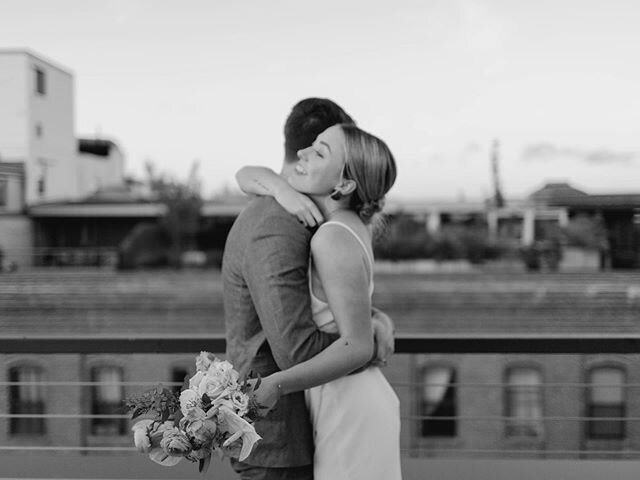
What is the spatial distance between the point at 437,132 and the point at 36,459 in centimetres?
3333

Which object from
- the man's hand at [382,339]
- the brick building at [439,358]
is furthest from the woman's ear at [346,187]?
the brick building at [439,358]

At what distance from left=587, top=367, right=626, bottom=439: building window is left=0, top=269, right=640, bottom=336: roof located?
1647mm

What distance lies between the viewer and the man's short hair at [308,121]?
144 cm

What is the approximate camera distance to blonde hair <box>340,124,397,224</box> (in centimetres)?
131

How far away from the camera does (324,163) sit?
1.32 metres

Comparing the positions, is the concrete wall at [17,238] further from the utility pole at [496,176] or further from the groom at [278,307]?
the groom at [278,307]

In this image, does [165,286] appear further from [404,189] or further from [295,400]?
[295,400]

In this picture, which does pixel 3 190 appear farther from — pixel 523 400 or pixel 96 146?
pixel 523 400

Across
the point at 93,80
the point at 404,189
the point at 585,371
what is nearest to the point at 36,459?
the point at 585,371

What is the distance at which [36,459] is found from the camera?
9.78ft

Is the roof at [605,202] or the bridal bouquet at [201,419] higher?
the roof at [605,202]

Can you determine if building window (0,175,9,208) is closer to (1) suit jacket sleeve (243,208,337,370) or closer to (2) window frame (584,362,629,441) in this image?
(2) window frame (584,362,629,441)

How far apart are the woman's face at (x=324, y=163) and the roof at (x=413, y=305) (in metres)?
20.5

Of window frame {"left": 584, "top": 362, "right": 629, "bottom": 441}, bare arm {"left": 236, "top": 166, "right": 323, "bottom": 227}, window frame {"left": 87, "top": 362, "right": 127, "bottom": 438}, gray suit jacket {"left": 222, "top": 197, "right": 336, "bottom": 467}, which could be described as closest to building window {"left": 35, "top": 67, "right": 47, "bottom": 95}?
window frame {"left": 87, "top": 362, "right": 127, "bottom": 438}
